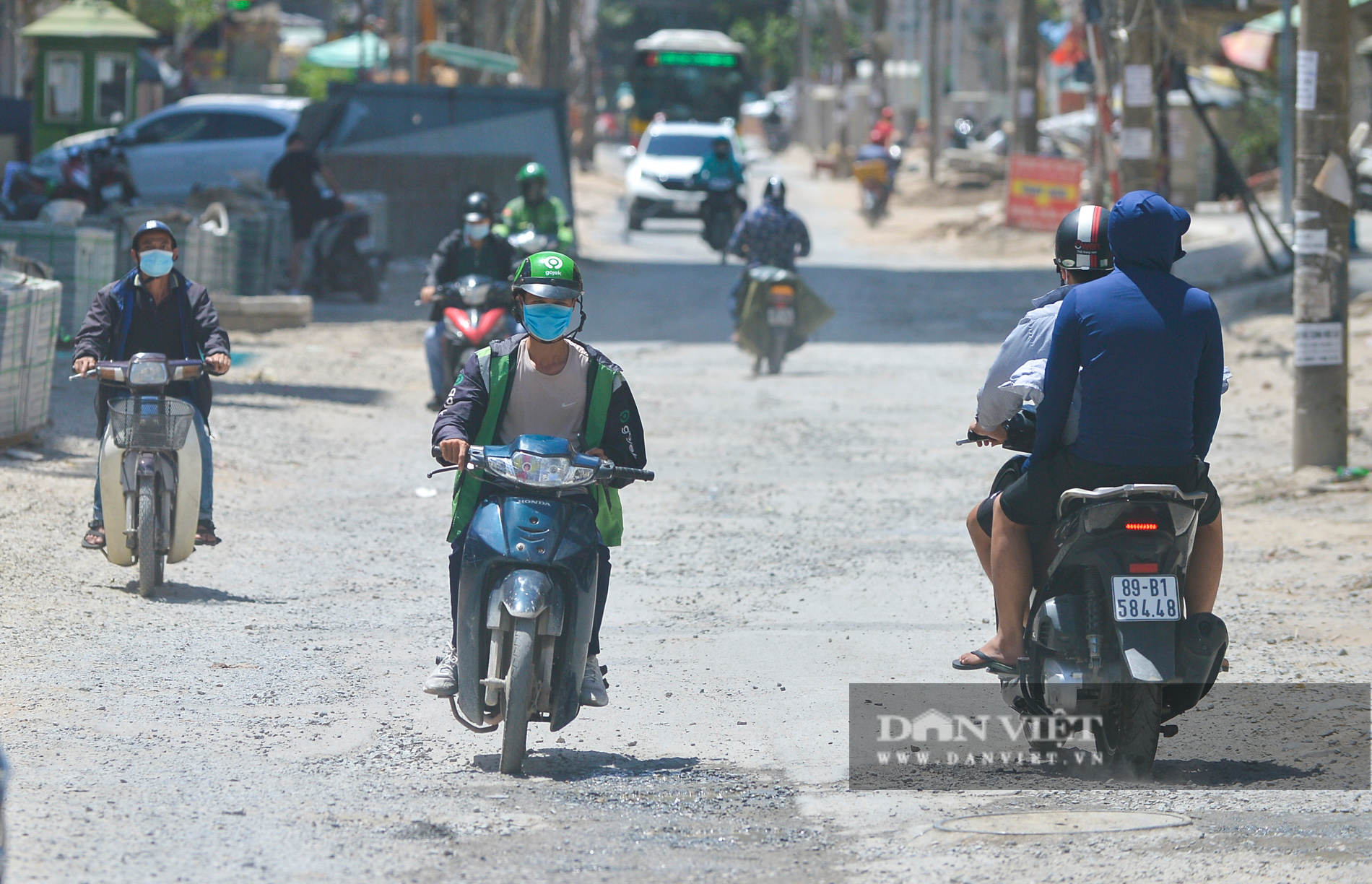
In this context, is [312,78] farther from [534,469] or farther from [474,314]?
[534,469]

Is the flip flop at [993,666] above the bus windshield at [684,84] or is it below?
below

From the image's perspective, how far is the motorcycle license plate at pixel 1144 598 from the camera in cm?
516

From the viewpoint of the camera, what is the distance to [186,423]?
7848 millimetres

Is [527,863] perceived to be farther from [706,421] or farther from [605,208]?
[605,208]

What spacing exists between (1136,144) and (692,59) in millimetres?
38064

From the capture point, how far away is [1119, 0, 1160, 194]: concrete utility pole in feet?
47.6

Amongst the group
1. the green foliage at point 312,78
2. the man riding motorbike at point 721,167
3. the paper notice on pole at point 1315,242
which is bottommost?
the paper notice on pole at point 1315,242

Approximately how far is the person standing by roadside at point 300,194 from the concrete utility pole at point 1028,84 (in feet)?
52.7

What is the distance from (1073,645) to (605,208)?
36545mm

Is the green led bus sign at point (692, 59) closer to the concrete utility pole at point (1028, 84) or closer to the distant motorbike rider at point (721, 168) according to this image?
the concrete utility pole at point (1028, 84)

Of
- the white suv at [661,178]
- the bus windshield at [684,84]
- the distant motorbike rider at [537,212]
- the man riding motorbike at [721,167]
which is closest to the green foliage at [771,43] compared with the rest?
the bus windshield at [684,84]

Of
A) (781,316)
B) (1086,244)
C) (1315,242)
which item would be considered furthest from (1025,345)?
(781,316)

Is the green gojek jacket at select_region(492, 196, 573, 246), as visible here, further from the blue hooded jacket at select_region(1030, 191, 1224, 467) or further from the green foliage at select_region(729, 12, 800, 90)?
the green foliage at select_region(729, 12, 800, 90)

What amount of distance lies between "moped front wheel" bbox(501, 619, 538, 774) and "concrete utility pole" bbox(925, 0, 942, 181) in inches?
1622
